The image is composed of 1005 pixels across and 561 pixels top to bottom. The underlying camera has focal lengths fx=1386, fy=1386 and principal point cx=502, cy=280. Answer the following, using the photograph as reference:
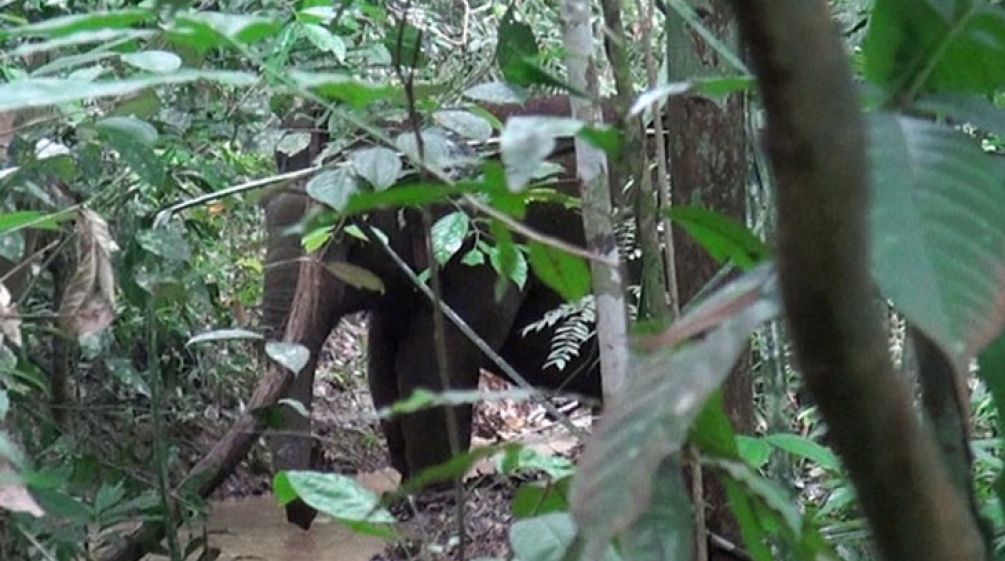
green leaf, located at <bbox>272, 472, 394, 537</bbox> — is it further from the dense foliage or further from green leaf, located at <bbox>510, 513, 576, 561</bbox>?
green leaf, located at <bbox>510, 513, 576, 561</bbox>

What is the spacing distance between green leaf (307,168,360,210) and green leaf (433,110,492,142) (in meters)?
0.11

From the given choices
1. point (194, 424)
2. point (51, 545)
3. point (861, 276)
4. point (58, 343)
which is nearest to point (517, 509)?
point (861, 276)

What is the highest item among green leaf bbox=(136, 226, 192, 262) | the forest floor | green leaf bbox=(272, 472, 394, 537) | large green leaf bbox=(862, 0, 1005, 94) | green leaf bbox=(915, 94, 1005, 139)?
large green leaf bbox=(862, 0, 1005, 94)

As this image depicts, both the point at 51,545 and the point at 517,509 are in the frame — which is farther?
the point at 51,545

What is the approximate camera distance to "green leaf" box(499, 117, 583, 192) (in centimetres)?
33

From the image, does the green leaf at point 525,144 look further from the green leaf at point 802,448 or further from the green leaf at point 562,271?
the green leaf at point 802,448

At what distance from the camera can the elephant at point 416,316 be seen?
3246mm

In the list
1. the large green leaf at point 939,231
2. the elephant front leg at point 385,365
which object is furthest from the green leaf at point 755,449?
the elephant front leg at point 385,365

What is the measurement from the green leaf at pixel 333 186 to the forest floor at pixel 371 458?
1034 mm

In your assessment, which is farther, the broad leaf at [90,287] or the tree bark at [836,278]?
the broad leaf at [90,287]

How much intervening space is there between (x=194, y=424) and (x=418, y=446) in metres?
0.65

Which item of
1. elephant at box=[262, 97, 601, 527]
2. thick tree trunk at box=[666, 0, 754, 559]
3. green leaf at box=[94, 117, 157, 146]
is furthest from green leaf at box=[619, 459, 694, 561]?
elephant at box=[262, 97, 601, 527]

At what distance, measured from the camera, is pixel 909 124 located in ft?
1.18

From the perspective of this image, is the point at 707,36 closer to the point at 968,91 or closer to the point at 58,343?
the point at 968,91
